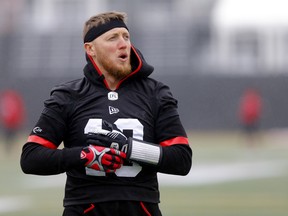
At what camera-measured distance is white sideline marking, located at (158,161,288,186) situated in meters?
15.2

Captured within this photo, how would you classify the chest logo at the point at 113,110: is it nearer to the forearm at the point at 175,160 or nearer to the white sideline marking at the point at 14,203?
the forearm at the point at 175,160

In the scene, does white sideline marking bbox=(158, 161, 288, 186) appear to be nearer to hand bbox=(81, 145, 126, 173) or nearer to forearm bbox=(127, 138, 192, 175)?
forearm bbox=(127, 138, 192, 175)

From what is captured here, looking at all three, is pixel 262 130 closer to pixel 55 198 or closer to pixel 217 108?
pixel 217 108

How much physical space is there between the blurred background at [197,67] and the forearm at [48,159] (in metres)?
10.7

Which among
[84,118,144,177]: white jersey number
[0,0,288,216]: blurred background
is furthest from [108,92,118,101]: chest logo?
[0,0,288,216]: blurred background

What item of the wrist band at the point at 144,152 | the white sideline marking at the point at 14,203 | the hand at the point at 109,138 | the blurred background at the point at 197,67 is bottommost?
the blurred background at the point at 197,67

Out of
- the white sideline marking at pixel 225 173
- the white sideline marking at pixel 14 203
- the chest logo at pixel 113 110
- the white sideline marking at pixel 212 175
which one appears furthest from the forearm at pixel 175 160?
the white sideline marking at pixel 225 173

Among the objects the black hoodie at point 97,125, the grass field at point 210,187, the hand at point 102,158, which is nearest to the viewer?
the hand at point 102,158

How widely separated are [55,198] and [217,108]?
19.2 meters

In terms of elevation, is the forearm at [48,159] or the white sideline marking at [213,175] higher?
the forearm at [48,159]

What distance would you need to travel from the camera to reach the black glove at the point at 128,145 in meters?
4.60

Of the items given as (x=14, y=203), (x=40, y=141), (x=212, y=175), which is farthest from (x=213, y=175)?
(x=40, y=141)

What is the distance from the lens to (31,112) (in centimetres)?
3189

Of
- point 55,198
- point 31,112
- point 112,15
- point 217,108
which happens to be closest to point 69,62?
point 31,112
